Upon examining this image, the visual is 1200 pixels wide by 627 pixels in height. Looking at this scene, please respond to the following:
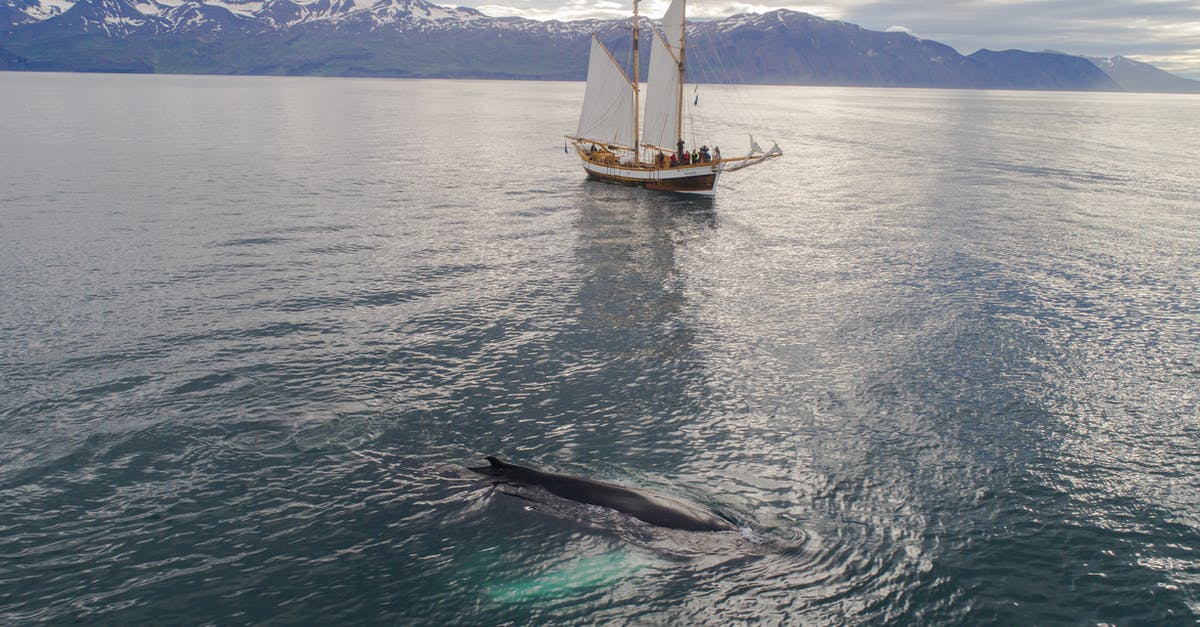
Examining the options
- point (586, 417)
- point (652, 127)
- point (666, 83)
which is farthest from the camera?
point (652, 127)

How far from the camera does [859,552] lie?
23.4 meters

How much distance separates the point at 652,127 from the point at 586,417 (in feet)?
252

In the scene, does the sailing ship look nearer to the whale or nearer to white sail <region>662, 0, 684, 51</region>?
white sail <region>662, 0, 684, 51</region>

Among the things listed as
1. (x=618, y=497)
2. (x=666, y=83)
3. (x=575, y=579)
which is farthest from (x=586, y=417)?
(x=666, y=83)

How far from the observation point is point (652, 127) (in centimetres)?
10225

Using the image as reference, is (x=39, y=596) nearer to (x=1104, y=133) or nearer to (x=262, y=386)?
(x=262, y=386)

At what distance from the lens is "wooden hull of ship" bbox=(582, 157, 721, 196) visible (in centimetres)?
9144

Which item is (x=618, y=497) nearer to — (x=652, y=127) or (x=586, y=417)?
(x=586, y=417)

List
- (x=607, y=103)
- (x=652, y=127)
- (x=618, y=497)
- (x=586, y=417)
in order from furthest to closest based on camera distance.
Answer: (x=607, y=103) < (x=652, y=127) < (x=586, y=417) < (x=618, y=497)

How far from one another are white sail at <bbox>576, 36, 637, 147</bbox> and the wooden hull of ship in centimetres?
600

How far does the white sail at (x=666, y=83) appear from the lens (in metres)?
95.6

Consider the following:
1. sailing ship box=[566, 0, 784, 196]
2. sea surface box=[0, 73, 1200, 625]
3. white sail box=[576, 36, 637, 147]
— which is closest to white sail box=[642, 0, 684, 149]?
sailing ship box=[566, 0, 784, 196]

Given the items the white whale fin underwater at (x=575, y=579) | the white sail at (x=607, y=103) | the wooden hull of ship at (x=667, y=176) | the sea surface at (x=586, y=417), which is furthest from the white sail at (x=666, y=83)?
the white whale fin underwater at (x=575, y=579)

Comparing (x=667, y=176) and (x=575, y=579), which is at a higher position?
(x=667, y=176)
